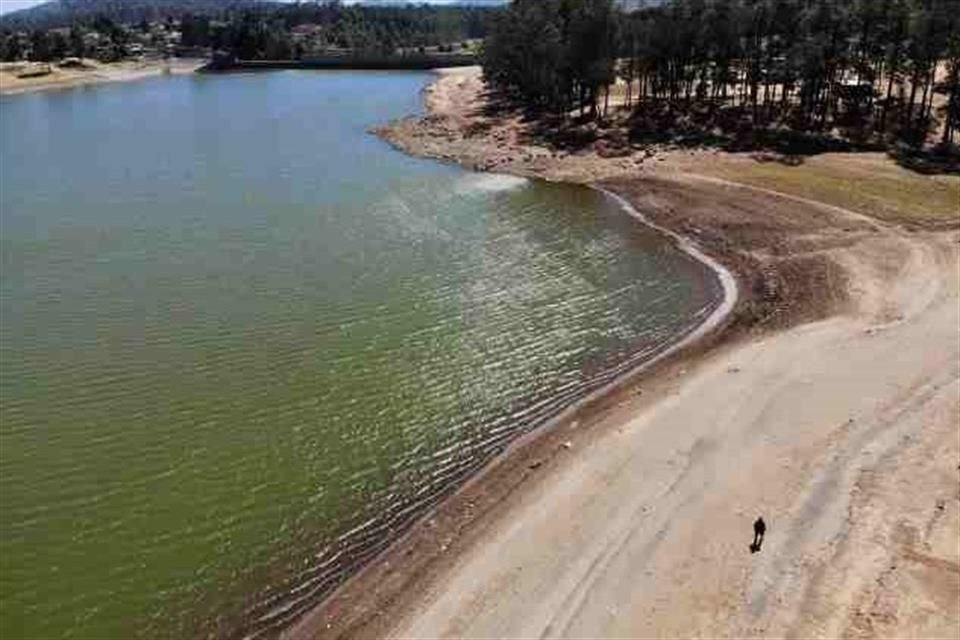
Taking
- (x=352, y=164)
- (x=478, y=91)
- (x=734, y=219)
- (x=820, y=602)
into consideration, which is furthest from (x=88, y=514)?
(x=478, y=91)

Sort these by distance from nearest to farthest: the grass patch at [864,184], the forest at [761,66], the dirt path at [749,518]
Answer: the dirt path at [749,518]
the grass patch at [864,184]
the forest at [761,66]

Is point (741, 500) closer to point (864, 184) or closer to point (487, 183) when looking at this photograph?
point (864, 184)

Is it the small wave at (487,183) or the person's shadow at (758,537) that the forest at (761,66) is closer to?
the small wave at (487,183)

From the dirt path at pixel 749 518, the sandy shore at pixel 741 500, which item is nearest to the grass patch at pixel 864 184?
the sandy shore at pixel 741 500

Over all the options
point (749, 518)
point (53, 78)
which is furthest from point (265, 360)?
point (53, 78)

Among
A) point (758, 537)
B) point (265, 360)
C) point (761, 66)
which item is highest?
point (761, 66)

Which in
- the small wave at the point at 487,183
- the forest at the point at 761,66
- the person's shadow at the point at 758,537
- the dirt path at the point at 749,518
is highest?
the forest at the point at 761,66
